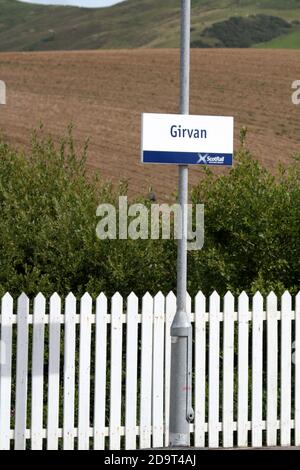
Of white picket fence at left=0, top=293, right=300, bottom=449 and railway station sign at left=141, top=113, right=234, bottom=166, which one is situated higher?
railway station sign at left=141, top=113, right=234, bottom=166

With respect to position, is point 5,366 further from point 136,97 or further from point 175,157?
point 136,97

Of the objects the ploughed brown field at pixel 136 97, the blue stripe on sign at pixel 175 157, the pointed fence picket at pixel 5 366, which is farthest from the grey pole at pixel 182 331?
the ploughed brown field at pixel 136 97

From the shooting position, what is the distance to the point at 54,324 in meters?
10.1

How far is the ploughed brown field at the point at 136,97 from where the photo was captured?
32156 millimetres

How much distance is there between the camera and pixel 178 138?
974 centimetres

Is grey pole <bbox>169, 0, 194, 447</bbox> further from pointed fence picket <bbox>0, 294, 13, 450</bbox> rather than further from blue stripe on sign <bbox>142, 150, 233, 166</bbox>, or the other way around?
pointed fence picket <bbox>0, 294, 13, 450</bbox>

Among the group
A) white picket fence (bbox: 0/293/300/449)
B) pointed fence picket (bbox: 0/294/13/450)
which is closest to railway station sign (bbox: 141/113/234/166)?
white picket fence (bbox: 0/293/300/449)

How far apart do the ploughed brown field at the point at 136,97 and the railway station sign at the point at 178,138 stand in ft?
52.4

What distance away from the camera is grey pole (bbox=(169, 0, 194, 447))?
31.7ft

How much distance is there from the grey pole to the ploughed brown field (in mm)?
16064

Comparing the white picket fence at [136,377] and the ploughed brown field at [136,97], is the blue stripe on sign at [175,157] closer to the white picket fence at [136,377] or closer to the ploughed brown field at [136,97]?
the white picket fence at [136,377]

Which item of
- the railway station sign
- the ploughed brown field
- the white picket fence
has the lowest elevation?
the white picket fence

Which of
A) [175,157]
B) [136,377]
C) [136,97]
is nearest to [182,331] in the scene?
[136,377]
